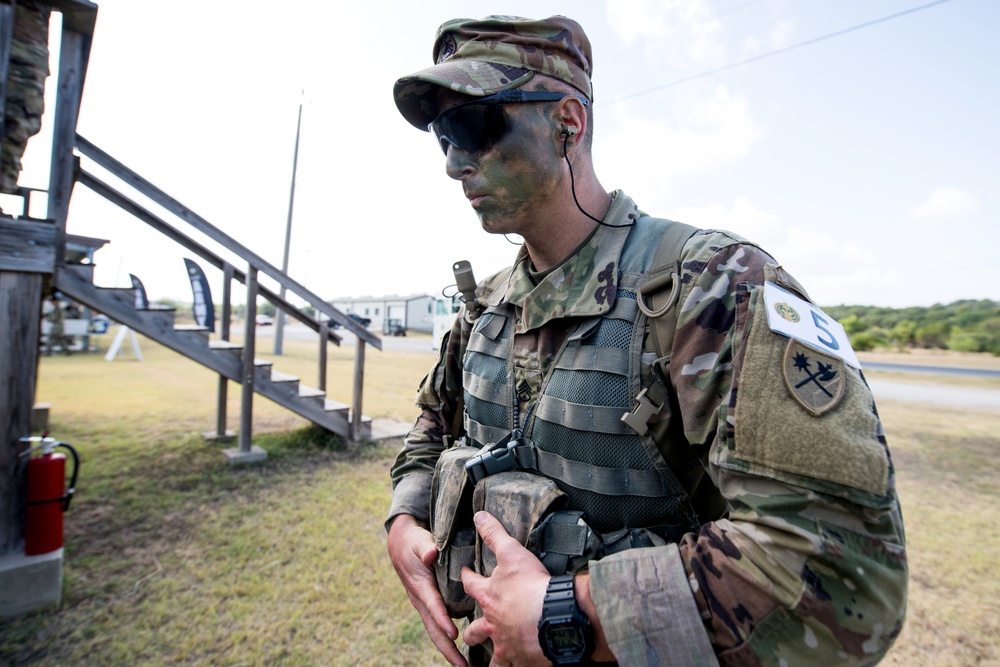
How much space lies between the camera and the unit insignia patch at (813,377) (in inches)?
34.9

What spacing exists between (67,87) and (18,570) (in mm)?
3326

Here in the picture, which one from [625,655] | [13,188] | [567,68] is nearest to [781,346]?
[625,655]

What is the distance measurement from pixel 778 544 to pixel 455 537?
0.84 meters

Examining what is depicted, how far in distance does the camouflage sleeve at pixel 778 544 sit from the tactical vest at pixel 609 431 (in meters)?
0.22

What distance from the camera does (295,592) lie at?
10.6ft

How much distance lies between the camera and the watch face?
934 millimetres

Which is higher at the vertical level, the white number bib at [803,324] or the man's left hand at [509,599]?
the white number bib at [803,324]

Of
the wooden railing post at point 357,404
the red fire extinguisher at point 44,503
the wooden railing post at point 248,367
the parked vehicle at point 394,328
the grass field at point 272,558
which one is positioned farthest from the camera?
the parked vehicle at point 394,328

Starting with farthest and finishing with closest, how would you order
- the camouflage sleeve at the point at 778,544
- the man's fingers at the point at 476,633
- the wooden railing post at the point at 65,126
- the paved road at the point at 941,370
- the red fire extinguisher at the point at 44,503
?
the paved road at the point at 941,370 → the wooden railing post at the point at 65,126 → the red fire extinguisher at the point at 44,503 → the man's fingers at the point at 476,633 → the camouflage sleeve at the point at 778,544

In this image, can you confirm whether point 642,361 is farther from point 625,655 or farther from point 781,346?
point 625,655

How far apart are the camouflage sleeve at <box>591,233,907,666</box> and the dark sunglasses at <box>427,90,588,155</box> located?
0.79 meters

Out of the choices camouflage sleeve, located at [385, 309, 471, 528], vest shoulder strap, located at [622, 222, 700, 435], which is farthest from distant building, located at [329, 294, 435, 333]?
vest shoulder strap, located at [622, 222, 700, 435]

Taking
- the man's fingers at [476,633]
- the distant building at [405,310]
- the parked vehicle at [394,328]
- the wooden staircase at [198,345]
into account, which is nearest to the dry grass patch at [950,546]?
the man's fingers at [476,633]

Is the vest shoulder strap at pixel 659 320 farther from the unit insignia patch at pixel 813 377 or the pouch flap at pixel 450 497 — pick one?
the pouch flap at pixel 450 497
